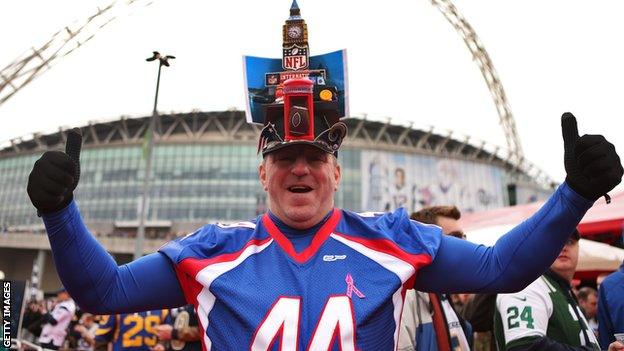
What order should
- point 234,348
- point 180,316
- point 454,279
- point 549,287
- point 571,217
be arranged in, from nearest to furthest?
1. point 571,217
2. point 234,348
3. point 454,279
4. point 549,287
5. point 180,316

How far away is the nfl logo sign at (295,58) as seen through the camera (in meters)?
2.83

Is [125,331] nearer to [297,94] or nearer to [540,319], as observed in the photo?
[540,319]

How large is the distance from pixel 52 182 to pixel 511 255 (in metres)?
1.71

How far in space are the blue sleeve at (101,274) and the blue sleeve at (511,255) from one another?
1.11 meters

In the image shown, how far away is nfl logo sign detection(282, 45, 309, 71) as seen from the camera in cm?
283

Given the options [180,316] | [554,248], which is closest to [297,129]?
[554,248]

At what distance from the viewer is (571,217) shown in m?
1.98

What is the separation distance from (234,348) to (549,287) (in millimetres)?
2478

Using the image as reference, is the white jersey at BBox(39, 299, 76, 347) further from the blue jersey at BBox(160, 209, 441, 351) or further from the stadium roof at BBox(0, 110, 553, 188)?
the stadium roof at BBox(0, 110, 553, 188)

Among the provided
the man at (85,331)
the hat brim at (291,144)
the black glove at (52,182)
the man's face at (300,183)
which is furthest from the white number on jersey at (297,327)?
the man at (85,331)

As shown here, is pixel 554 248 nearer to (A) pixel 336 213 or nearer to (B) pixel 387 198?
(A) pixel 336 213

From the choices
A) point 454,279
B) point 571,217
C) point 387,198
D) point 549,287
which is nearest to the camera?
point 571,217

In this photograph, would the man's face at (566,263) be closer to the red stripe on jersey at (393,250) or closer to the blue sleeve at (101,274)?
the red stripe on jersey at (393,250)

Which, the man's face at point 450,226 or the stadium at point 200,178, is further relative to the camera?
the stadium at point 200,178
